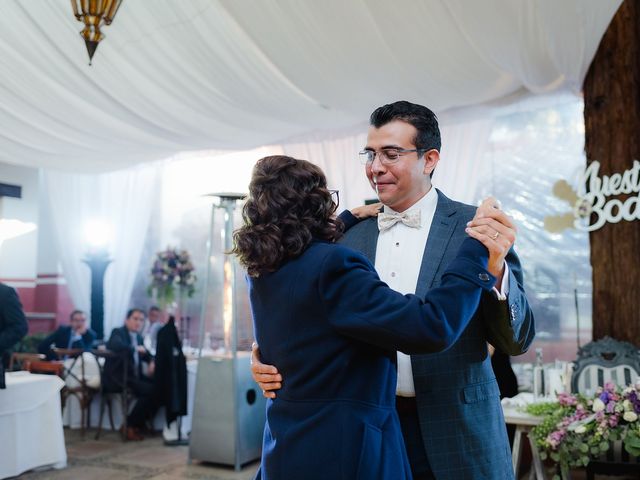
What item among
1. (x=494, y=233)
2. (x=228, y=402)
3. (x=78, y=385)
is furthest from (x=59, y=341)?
(x=494, y=233)

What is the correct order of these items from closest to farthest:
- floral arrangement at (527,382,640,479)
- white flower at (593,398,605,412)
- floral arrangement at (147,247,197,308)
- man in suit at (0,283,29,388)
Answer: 1. floral arrangement at (527,382,640,479)
2. white flower at (593,398,605,412)
3. man in suit at (0,283,29,388)
4. floral arrangement at (147,247,197,308)

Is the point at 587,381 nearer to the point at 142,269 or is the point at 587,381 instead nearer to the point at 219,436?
the point at 219,436

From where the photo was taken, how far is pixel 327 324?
1.53m

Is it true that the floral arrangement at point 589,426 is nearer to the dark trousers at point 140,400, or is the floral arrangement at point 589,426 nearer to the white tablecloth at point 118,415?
the white tablecloth at point 118,415

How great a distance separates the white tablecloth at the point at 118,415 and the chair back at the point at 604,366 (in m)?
3.79

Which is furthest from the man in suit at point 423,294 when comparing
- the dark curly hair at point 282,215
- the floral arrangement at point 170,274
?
the floral arrangement at point 170,274

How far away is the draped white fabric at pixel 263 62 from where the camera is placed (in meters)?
3.88

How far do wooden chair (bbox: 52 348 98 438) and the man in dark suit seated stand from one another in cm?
18

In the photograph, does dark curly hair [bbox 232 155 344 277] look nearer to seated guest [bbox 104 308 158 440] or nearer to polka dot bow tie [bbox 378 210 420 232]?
polka dot bow tie [bbox 378 210 420 232]

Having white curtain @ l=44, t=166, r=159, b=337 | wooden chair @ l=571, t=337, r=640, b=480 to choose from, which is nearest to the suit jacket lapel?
wooden chair @ l=571, t=337, r=640, b=480

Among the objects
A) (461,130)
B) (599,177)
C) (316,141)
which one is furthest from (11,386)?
(599,177)

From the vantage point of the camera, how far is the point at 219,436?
5.75 meters

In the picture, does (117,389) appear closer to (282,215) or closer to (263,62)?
(263,62)

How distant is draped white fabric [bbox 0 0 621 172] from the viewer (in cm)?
388
